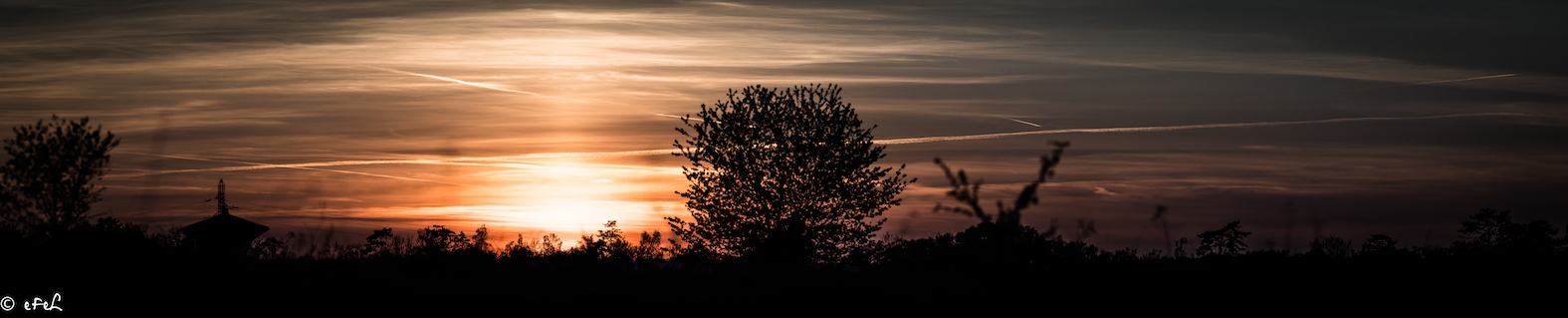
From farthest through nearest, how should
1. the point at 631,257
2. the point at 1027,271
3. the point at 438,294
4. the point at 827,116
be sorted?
the point at 827,116 → the point at 631,257 → the point at 1027,271 → the point at 438,294

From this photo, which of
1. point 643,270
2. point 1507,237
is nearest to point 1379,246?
point 1507,237

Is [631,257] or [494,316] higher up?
[631,257]

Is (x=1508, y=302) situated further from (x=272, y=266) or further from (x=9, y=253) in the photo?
(x=9, y=253)

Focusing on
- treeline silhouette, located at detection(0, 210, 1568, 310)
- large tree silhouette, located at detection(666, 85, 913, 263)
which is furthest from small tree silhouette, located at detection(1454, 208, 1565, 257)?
large tree silhouette, located at detection(666, 85, 913, 263)

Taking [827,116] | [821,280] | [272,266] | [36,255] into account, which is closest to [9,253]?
[36,255]

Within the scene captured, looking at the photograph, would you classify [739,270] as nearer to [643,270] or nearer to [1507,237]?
[643,270]

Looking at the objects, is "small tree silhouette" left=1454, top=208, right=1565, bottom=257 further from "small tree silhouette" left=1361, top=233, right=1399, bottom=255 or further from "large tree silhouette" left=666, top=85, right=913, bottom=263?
"large tree silhouette" left=666, top=85, right=913, bottom=263

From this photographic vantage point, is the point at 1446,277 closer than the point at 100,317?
No

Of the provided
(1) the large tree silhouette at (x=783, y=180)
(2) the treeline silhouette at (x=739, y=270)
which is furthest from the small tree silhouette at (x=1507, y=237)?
(1) the large tree silhouette at (x=783, y=180)

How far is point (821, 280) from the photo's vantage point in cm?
2494

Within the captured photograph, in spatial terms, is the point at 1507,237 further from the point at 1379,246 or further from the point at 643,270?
the point at 643,270

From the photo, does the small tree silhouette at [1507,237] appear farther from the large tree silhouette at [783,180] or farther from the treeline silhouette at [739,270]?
the large tree silhouette at [783,180]

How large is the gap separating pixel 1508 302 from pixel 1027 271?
10.2 meters

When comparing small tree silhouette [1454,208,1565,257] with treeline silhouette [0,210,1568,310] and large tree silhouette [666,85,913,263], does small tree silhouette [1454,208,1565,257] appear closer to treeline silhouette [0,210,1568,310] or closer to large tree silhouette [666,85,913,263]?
treeline silhouette [0,210,1568,310]
